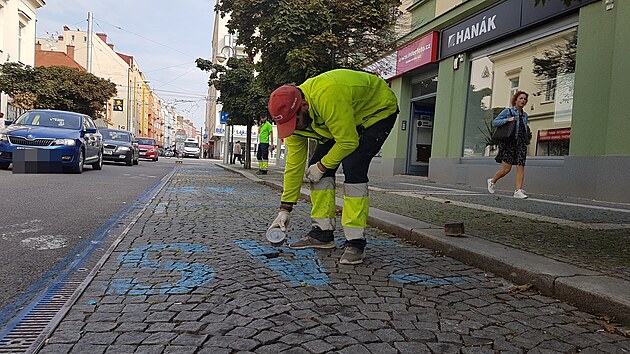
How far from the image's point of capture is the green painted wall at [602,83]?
729 cm

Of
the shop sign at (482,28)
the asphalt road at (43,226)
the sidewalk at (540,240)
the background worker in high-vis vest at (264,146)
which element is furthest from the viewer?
the background worker in high-vis vest at (264,146)

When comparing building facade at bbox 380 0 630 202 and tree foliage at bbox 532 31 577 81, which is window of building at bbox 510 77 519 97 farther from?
tree foliage at bbox 532 31 577 81

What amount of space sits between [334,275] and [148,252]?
4.98ft

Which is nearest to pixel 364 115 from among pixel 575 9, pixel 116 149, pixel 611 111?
pixel 611 111

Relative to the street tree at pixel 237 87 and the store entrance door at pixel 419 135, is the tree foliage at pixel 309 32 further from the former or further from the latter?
the store entrance door at pixel 419 135

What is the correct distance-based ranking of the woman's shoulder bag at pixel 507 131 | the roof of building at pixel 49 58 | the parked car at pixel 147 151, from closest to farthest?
the woman's shoulder bag at pixel 507 131
the parked car at pixel 147 151
the roof of building at pixel 49 58

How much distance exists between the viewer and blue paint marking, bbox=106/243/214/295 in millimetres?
2650

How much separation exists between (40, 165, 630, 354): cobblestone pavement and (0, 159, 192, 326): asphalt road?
0.36 metres

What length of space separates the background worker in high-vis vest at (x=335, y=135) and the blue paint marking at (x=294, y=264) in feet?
0.63

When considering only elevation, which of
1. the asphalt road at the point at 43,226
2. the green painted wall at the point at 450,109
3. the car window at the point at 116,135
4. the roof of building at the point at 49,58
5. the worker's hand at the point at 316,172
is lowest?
the asphalt road at the point at 43,226

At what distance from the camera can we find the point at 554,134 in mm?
9000

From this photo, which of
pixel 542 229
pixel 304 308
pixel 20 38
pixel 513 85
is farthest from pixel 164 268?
pixel 20 38

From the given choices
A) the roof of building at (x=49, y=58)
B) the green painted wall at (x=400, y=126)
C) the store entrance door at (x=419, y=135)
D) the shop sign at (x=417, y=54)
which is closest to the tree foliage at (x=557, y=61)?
the shop sign at (x=417, y=54)

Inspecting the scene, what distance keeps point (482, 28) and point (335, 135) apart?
369 inches
